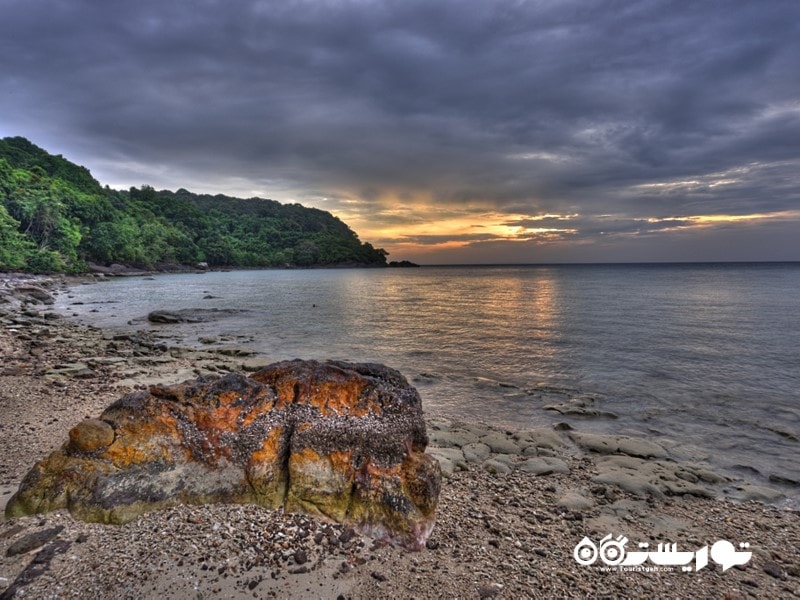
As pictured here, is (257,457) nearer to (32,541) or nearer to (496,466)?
(32,541)

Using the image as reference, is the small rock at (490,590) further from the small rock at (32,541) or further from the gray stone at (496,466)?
the small rock at (32,541)

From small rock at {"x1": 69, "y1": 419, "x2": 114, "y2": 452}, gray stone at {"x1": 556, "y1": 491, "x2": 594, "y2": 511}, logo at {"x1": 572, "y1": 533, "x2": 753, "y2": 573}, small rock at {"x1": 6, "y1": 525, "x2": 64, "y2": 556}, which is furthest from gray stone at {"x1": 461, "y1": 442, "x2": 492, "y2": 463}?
small rock at {"x1": 6, "y1": 525, "x2": 64, "y2": 556}

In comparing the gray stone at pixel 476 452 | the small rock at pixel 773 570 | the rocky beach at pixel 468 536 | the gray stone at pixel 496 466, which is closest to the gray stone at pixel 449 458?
the rocky beach at pixel 468 536

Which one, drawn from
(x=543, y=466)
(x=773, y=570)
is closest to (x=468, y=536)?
(x=543, y=466)

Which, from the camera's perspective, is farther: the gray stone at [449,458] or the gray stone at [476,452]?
the gray stone at [476,452]

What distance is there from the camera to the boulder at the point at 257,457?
14.4 ft

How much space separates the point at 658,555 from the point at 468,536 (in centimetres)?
263

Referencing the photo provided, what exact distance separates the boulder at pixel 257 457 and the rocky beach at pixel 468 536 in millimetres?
187

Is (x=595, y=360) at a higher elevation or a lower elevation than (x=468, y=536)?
lower

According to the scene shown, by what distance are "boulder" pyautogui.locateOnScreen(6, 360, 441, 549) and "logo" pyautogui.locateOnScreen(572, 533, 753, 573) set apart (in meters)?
2.18

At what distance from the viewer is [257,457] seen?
480 centimetres

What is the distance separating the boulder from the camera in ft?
14.4

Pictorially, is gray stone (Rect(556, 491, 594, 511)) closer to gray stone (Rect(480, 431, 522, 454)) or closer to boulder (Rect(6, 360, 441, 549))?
gray stone (Rect(480, 431, 522, 454))

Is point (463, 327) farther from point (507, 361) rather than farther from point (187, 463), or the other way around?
point (187, 463)
